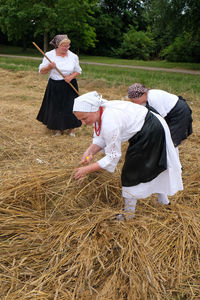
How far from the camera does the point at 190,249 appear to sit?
7.68 feet

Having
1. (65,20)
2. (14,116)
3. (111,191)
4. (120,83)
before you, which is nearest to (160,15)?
(65,20)

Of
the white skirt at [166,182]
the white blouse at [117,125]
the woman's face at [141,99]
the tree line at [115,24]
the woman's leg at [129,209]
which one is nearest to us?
the white blouse at [117,125]

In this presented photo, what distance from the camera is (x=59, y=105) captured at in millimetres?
5027

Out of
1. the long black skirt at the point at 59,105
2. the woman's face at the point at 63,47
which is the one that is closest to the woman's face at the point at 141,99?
the woman's face at the point at 63,47

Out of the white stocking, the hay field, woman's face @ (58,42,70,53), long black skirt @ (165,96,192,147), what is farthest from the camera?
woman's face @ (58,42,70,53)

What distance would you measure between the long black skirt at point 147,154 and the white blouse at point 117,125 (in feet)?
0.23

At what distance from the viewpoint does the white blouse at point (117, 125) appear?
82.7 inches

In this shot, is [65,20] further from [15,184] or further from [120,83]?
[15,184]

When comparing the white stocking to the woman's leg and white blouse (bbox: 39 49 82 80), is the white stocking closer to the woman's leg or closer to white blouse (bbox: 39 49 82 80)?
the woman's leg

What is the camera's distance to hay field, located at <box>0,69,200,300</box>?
1999 millimetres

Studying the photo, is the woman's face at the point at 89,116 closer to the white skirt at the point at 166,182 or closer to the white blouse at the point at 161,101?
the white skirt at the point at 166,182

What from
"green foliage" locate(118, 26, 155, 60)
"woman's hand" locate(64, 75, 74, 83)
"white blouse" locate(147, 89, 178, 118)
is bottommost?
"green foliage" locate(118, 26, 155, 60)

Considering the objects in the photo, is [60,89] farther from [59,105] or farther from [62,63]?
[62,63]

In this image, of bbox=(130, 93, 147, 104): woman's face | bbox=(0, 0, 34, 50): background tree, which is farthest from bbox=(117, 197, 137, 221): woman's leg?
bbox=(0, 0, 34, 50): background tree
